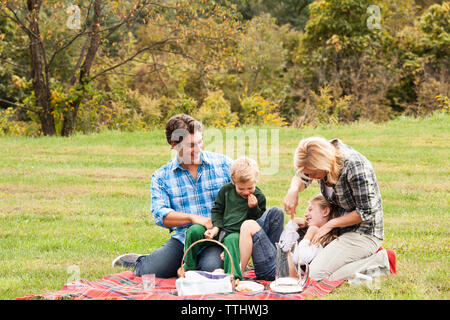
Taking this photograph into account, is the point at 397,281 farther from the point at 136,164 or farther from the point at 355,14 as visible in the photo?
the point at 355,14

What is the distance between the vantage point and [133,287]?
14.2 ft

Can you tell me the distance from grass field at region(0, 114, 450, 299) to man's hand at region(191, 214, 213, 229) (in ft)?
3.16

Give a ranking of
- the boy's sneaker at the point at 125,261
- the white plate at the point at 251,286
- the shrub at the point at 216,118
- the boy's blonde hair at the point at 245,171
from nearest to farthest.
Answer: the white plate at the point at 251,286 → the boy's blonde hair at the point at 245,171 → the boy's sneaker at the point at 125,261 → the shrub at the point at 216,118

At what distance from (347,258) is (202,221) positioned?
1116 mm

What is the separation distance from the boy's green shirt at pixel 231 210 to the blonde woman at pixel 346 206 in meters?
0.24

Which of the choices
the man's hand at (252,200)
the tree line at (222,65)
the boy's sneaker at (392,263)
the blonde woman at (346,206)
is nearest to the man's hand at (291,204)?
the blonde woman at (346,206)

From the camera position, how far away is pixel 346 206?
4453 mm

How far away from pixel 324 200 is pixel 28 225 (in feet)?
12.5

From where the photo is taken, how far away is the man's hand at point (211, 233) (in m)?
4.40

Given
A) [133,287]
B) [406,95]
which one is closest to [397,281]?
[133,287]

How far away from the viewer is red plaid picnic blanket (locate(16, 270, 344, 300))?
396 centimetres

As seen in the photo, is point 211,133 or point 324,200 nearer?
point 324,200

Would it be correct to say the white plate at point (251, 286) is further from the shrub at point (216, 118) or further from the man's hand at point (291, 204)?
the shrub at point (216, 118)

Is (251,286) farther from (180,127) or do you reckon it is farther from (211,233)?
(180,127)
